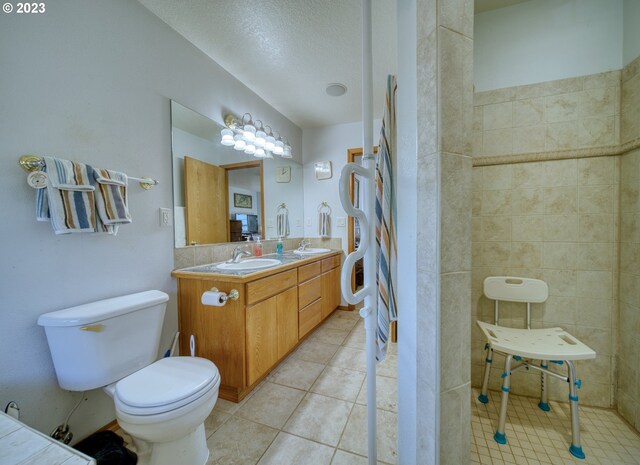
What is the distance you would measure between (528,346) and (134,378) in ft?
6.19

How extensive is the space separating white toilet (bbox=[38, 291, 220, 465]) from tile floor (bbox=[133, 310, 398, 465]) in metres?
0.21

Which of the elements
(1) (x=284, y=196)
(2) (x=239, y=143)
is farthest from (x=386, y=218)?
(1) (x=284, y=196)

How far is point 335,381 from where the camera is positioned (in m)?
1.73

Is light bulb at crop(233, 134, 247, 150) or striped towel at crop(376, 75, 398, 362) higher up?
light bulb at crop(233, 134, 247, 150)

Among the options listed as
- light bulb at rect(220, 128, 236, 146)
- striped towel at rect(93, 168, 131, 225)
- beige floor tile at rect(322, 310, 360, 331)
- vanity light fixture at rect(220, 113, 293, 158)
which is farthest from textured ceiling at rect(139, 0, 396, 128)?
beige floor tile at rect(322, 310, 360, 331)

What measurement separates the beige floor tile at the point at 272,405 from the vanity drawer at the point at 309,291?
0.65 metres

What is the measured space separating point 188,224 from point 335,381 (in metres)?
1.54

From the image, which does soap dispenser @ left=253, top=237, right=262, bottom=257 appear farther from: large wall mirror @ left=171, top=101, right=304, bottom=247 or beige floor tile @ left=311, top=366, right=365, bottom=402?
beige floor tile @ left=311, top=366, right=365, bottom=402

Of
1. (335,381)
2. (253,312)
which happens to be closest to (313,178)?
(253,312)

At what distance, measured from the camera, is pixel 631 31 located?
125 cm

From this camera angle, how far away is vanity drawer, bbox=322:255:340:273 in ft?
8.58

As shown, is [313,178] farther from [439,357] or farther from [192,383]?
[439,357]

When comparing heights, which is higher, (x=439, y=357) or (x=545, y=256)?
(x=545, y=256)

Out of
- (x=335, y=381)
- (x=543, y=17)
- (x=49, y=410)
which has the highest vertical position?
(x=543, y=17)
